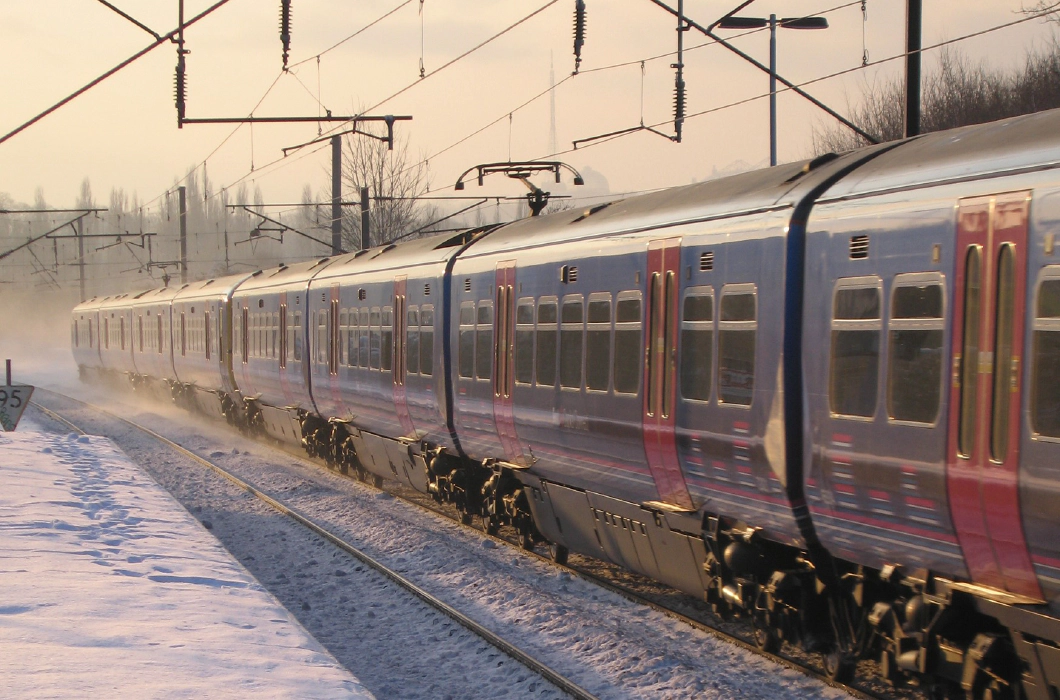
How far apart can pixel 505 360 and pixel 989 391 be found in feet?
23.1

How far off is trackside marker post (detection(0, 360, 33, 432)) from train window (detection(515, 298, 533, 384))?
11.1 meters

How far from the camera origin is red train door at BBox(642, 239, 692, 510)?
9.08 metres

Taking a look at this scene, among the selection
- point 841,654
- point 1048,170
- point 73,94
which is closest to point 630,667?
point 841,654

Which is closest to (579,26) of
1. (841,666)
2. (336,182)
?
(841,666)

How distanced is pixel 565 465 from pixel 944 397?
17.8 feet

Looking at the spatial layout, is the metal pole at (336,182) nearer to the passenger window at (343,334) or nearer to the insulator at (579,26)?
the passenger window at (343,334)

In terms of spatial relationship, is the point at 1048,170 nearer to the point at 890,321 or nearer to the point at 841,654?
the point at 890,321

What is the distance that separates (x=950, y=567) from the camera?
637cm

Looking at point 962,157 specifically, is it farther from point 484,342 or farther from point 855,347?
point 484,342

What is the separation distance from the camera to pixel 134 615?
357 inches

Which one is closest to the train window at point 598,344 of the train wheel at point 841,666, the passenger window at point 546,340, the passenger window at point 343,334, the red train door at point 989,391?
the passenger window at point 546,340

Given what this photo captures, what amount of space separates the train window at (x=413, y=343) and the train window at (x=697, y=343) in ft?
23.2

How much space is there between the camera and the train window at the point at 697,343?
8.55m

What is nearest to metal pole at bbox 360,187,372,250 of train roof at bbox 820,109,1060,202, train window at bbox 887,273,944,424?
train roof at bbox 820,109,1060,202
